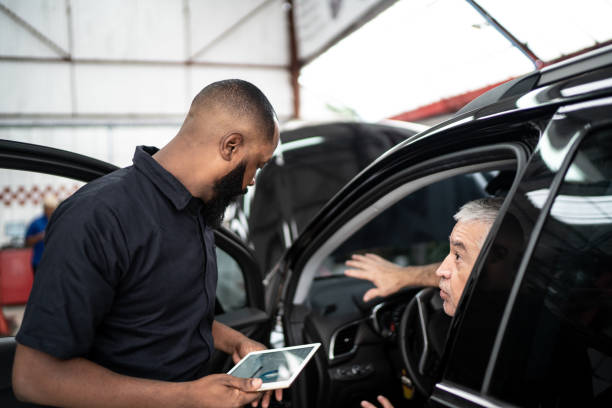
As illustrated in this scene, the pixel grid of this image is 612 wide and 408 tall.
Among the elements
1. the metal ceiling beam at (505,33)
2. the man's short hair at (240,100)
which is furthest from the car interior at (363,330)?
the metal ceiling beam at (505,33)

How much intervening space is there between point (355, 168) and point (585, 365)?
3.04 m

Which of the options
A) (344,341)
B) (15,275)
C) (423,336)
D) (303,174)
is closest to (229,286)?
(303,174)

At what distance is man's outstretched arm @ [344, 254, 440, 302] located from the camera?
1.74 metres

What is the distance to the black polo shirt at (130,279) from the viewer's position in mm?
961

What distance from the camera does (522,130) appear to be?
911mm

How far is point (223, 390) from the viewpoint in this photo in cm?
109

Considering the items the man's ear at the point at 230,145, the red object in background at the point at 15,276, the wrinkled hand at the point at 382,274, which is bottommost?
the red object in background at the point at 15,276

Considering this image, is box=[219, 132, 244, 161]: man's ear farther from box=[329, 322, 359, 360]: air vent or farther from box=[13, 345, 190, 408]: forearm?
box=[329, 322, 359, 360]: air vent

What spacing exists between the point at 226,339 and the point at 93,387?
0.57 metres

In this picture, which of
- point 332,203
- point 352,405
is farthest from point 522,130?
point 352,405

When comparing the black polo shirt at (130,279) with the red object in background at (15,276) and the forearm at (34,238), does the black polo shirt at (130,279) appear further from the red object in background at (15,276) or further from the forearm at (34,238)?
the red object in background at (15,276)

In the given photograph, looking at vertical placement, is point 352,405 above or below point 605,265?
below

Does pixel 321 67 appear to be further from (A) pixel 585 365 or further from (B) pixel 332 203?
(A) pixel 585 365

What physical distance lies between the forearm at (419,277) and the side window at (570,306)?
954 millimetres
